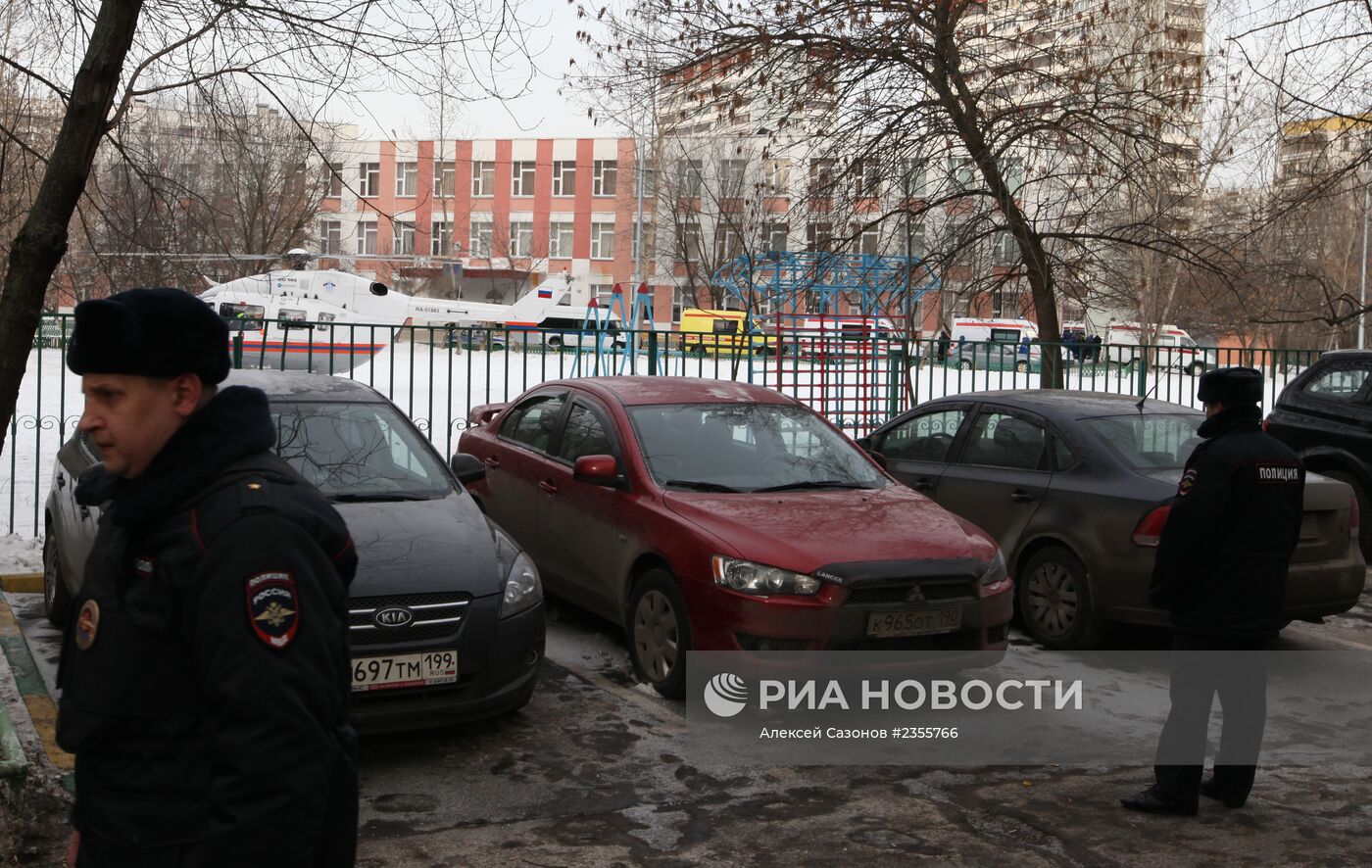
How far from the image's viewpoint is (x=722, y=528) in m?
6.52

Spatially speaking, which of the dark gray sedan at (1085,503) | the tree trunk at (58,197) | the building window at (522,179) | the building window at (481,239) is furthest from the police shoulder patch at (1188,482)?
the building window at (522,179)

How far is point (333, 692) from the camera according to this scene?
209cm

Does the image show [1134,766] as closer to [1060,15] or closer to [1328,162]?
[1328,162]

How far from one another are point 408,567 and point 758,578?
5.40 feet

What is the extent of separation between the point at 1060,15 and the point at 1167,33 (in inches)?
53.2

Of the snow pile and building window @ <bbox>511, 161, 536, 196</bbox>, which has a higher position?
building window @ <bbox>511, 161, 536, 196</bbox>

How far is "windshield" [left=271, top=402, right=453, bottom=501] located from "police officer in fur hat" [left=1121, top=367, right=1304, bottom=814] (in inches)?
143

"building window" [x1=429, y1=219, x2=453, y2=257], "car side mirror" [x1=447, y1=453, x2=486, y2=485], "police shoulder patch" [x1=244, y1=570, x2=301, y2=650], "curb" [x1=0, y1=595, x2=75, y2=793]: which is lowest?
"curb" [x1=0, y1=595, x2=75, y2=793]

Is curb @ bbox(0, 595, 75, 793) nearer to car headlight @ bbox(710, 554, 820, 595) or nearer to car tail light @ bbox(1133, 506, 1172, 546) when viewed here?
car headlight @ bbox(710, 554, 820, 595)

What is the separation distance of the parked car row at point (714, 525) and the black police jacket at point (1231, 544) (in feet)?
4.72

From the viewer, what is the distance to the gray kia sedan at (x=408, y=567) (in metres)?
5.52

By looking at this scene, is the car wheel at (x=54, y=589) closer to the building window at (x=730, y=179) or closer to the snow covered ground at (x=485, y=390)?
the snow covered ground at (x=485, y=390)

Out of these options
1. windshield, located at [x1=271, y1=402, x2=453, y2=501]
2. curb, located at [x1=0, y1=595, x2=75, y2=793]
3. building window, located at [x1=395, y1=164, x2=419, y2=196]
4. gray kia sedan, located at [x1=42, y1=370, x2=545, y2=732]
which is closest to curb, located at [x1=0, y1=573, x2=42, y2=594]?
curb, located at [x1=0, y1=595, x2=75, y2=793]

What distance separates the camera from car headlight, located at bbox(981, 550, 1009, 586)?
659 centimetres
